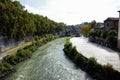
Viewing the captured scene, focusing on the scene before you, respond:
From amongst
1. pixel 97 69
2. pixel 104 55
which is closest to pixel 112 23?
pixel 104 55

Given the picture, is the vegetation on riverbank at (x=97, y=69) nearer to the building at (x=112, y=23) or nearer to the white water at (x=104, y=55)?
the white water at (x=104, y=55)

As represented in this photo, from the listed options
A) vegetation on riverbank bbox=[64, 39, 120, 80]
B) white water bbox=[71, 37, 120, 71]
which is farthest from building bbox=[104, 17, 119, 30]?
vegetation on riverbank bbox=[64, 39, 120, 80]

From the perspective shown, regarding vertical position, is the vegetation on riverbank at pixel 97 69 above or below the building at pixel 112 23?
below

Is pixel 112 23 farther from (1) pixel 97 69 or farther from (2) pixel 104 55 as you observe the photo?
(1) pixel 97 69

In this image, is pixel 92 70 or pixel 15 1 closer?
pixel 92 70

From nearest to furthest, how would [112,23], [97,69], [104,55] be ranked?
[97,69] → [104,55] → [112,23]

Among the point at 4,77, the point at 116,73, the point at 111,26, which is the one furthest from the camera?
the point at 111,26

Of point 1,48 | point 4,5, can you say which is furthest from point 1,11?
point 1,48

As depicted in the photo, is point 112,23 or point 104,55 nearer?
point 104,55

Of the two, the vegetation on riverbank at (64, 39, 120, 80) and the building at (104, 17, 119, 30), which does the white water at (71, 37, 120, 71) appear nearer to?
the vegetation on riverbank at (64, 39, 120, 80)

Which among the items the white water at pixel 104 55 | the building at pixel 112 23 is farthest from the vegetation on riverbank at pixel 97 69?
the building at pixel 112 23

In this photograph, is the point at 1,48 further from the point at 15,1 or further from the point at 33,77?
the point at 33,77
